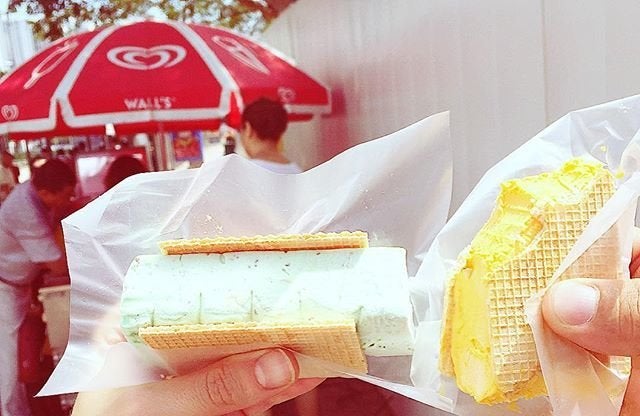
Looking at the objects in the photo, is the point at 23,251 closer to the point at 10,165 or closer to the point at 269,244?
the point at 269,244

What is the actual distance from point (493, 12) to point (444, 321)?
2.13 meters

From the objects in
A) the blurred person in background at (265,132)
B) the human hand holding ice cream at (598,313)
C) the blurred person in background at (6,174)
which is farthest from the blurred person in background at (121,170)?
the human hand holding ice cream at (598,313)

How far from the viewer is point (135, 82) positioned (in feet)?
14.9

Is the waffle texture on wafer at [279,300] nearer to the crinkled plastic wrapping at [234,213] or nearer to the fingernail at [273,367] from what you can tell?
the fingernail at [273,367]

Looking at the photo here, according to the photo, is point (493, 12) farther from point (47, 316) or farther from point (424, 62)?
point (47, 316)

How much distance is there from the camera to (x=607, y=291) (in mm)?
1115

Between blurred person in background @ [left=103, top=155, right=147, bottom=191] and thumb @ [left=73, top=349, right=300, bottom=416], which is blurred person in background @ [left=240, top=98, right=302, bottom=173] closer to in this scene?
blurred person in background @ [left=103, top=155, right=147, bottom=191]

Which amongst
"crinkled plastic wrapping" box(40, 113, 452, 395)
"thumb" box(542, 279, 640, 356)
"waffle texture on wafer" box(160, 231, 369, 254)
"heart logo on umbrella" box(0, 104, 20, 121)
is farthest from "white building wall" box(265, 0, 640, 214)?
"heart logo on umbrella" box(0, 104, 20, 121)

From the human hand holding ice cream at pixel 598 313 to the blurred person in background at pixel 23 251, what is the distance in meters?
3.79

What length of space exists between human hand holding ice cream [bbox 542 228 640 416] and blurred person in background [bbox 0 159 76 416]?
379cm

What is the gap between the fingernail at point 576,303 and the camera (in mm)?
1094

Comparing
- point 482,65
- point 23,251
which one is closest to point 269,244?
point 482,65

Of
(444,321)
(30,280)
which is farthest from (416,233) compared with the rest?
(30,280)

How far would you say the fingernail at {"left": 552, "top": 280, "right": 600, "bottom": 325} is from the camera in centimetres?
109
